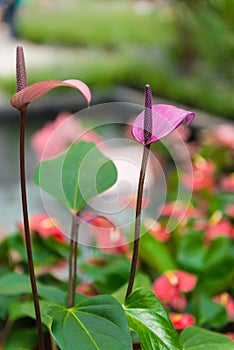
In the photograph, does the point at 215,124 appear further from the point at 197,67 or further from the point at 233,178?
the point at 233,178

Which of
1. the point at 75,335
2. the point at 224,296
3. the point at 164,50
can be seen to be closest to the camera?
the point at 75,335

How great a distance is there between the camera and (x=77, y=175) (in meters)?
0.68

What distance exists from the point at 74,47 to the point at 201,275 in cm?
805

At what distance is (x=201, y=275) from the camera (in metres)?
0.92

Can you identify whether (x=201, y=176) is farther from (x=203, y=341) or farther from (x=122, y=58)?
(x=122, y=58)

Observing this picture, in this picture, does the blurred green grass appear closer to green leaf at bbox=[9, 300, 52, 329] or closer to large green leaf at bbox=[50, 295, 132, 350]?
green leaf at bbox=[9, 300, 52, 329]

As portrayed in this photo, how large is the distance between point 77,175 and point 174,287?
26 cm

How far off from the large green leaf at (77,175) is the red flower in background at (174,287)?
9.4 inches

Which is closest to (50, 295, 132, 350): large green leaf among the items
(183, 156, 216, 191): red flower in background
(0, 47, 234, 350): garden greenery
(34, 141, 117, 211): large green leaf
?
(0, 47, 234, 350): garden greenery

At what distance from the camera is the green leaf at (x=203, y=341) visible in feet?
1.99

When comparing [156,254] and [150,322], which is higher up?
[150,322]

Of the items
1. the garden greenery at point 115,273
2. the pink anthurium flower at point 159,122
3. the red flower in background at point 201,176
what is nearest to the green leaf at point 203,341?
the garden greenery at point 115,273

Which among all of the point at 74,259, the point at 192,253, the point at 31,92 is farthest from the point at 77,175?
the point at 192,253

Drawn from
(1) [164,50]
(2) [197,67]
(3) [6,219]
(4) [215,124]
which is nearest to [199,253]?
(3) [6,219]
